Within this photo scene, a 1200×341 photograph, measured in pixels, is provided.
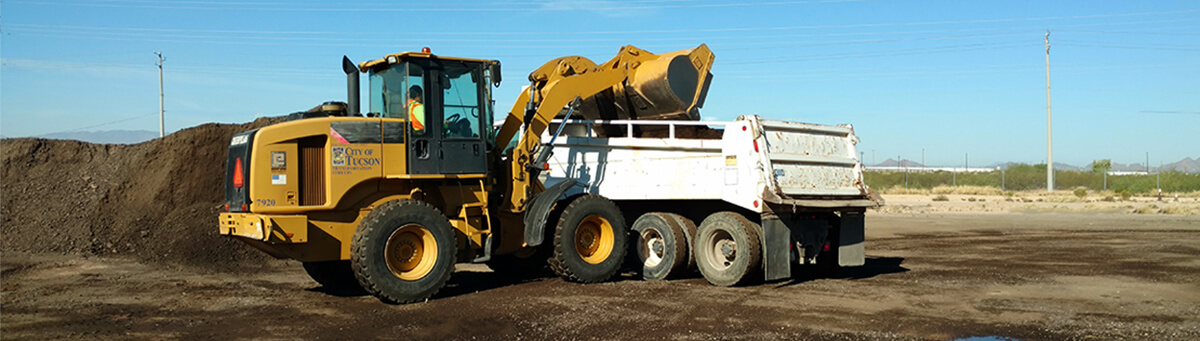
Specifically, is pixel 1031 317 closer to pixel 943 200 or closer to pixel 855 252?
pixel 855 252

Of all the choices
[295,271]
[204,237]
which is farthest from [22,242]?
[295,271]

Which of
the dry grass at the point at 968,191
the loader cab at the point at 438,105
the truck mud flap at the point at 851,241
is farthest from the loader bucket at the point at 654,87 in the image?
the dry grass at the point at 968,191

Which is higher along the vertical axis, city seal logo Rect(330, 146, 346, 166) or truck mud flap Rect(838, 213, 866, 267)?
city seal logo Rect(330, 146, 346, 166)

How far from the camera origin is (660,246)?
482 inches

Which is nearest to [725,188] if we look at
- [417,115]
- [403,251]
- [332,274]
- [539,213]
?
[539,213]

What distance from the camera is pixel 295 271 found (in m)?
13.8

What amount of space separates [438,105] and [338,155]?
1217 mm

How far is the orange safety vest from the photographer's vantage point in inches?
405

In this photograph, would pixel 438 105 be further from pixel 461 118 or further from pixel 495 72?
pixel 495 72

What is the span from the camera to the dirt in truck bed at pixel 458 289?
8320 millimetres

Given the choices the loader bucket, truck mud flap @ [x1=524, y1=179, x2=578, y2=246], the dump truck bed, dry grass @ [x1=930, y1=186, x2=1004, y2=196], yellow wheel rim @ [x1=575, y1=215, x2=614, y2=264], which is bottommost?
dry grass @ [x1=930, y1=186, x2=1004, y2=196]

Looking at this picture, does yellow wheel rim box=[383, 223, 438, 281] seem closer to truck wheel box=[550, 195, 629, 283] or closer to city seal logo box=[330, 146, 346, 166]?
city seal logo box=[330, 146, 346, 166]

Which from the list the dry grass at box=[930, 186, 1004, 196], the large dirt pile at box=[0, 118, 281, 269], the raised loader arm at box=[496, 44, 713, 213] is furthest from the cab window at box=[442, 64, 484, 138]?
the dry grass at box=[930, 186, 1004, 196]

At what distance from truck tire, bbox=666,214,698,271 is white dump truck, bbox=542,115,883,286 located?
0.01 m
